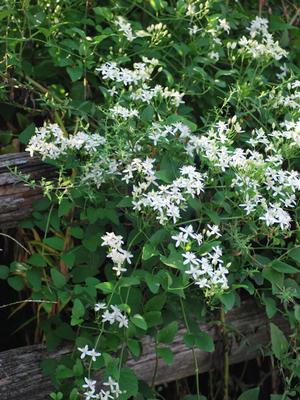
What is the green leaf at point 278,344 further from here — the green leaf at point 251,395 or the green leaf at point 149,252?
the green leaf at point 149,252

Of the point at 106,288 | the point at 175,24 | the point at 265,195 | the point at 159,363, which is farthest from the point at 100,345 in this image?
the point at 175,24

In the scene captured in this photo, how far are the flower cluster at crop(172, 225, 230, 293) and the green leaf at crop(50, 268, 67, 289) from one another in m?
0.34

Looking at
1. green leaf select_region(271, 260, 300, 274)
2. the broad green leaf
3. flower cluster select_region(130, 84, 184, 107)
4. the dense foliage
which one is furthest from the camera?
the broad green leaf

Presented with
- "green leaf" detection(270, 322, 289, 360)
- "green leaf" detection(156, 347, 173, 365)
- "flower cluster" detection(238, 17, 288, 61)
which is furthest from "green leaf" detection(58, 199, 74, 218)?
"flower cluster" detection(238, 17, 288, 61)


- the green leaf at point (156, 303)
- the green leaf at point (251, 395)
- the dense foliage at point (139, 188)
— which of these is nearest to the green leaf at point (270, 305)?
the dense foliage at point (139, 188)

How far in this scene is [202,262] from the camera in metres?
2.16

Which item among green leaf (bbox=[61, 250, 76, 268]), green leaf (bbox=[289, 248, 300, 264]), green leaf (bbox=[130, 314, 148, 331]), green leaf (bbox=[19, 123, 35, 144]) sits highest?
green leaf (bbox=[19, 123, 35, 144])

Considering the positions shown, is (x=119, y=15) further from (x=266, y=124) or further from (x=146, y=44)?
(x=266, y=124)

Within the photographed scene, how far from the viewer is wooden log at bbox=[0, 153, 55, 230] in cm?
247

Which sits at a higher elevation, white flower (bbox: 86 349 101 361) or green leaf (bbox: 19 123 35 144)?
green leaf (bbox: 19 123 35 144)

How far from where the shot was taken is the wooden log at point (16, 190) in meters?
2.47

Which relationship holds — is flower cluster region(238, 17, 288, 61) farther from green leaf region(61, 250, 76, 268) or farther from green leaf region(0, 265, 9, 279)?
green leaf region(0, 265, 9, 279)

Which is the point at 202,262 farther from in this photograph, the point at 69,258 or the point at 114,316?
the point at 69,258

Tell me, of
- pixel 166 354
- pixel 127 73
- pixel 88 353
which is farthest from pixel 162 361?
pixel 127 73
